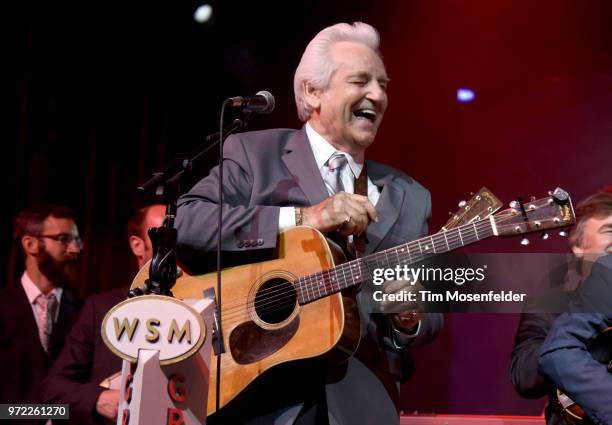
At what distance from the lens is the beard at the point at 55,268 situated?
4773mm

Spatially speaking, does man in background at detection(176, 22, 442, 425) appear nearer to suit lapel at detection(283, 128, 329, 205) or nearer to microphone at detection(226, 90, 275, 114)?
suit lapel at detection(283, 128, 329, 205)

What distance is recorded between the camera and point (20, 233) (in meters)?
4.69

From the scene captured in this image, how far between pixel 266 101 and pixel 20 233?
2784 millimetres

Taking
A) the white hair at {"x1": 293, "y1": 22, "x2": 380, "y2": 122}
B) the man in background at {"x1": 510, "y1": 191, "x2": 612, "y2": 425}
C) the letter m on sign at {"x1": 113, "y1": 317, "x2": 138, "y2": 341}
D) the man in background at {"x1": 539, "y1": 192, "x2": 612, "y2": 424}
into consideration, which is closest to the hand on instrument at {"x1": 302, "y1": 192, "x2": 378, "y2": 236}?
the white hair at {"x1": 293, "y1": 22, "x2": 380, "y2": 122}

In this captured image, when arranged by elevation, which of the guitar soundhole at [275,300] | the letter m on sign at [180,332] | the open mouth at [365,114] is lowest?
the letter m on sign at [180,332]

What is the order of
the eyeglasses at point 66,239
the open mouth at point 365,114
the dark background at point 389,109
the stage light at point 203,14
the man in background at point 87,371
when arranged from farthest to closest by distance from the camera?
the eyeglasses at point 66,239 < the stage light at point 203,14 < the dark background at point 389,109 < the man in background at point 87,371 < the open mouth at point 365,114

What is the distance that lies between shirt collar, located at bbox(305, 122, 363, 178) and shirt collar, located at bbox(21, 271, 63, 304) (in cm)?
257

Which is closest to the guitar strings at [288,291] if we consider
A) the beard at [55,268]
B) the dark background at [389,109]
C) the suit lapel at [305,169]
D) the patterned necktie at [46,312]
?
the suit lapel at [305,169]

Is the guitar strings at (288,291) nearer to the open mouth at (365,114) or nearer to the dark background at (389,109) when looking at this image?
the open mouth at (365,114)

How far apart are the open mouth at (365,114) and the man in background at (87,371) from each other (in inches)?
69.0

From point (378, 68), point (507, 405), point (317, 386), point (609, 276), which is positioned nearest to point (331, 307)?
point (317, 386)

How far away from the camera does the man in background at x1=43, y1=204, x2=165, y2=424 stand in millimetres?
3490

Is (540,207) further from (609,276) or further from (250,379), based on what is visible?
(250,379)

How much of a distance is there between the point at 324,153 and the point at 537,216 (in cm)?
85
